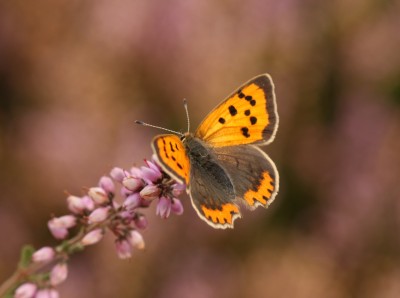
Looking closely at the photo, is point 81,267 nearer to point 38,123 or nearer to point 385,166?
Result: point 38,123

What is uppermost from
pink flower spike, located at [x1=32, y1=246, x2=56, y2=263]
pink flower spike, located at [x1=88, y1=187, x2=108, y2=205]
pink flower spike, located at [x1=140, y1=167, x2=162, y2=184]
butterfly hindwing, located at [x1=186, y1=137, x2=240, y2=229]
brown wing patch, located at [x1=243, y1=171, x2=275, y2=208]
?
pink flower spike, located at [x1=88, y1=187, x2=108, y2=205]

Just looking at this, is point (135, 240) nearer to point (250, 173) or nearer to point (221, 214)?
point (221, 214)

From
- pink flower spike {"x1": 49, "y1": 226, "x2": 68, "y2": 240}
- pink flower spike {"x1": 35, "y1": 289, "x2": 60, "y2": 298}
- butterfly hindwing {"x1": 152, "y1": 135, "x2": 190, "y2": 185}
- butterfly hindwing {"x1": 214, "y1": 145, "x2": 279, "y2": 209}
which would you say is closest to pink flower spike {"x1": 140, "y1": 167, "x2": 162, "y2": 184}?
butterfly hindwing {"x1": 152, "y1": 135, "x2": 190, "y2": 185}

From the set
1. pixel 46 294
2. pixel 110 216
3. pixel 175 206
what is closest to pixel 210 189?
pixel 175 206

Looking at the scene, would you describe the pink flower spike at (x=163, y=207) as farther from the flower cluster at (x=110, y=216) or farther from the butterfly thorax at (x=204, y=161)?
the butterfly thorax at (x=204, y=161)

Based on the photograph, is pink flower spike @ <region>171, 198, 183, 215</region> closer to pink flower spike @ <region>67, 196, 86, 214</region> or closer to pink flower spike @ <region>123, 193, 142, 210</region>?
pink flower spike @ <region>123, 193, 142, 210</region>

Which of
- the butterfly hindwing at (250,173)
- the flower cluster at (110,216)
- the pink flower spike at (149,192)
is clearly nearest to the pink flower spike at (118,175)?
the flower cluster at (110,216)
